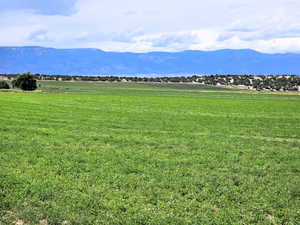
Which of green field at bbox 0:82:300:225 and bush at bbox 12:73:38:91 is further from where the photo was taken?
bush at bbox 12:73:38:91

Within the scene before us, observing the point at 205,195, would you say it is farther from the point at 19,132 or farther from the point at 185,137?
the point at 19,132

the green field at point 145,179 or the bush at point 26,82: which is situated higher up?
the bush at point 26,82

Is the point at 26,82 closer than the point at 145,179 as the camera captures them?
No

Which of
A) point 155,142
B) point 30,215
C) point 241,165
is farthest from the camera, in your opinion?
point 155,142

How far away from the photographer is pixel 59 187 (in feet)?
38.0

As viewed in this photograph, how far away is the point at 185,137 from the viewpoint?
2238 centimetres

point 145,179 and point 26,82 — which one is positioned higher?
point 26,82

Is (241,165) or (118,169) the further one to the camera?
(241,165)

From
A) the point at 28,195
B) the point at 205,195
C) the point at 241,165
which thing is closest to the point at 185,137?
the point at 241,165

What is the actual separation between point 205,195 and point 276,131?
55.8 ft

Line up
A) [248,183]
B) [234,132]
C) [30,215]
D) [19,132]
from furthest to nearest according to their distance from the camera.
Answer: [234,132], [19,132], [248,183], [30,215]

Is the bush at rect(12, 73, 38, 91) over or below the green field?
over

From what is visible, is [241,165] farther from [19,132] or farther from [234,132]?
[19,132]

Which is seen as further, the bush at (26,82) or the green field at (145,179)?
the bush at (26,82)
